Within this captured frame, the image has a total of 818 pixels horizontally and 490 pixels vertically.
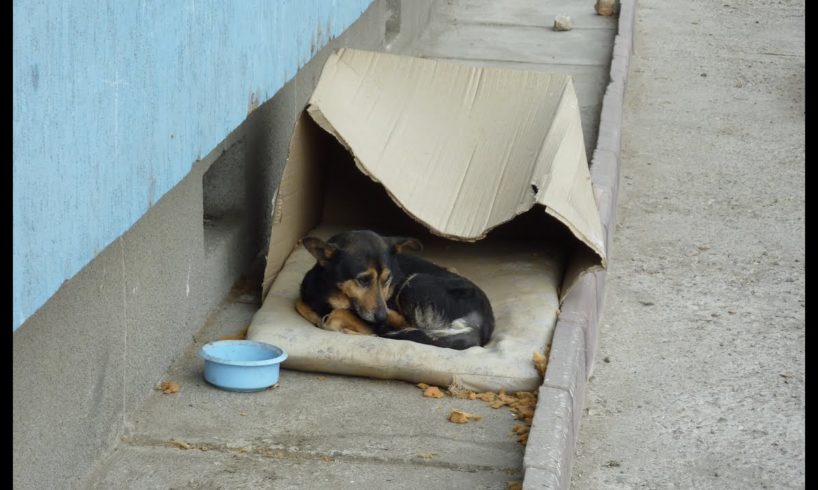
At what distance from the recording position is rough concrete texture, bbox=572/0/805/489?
5164 millimetres

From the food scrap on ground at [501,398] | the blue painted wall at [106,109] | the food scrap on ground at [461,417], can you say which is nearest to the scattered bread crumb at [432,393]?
the food scrap on ground at [501,398]

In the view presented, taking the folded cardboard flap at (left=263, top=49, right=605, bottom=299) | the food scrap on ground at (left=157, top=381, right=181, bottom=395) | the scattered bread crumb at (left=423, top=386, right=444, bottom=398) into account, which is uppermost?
the folded cardboard flap at (left=263, top=49, right=605, bottom=299)

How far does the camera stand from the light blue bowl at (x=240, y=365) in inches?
195

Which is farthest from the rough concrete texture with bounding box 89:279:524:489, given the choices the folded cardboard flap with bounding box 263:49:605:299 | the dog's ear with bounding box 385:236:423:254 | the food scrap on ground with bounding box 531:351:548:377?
the folded cardboard flap with bounding box 263:49:605:299

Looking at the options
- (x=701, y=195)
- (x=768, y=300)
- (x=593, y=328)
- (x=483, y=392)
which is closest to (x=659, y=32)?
(x=701, y=195)

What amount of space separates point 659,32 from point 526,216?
7917 millimetres

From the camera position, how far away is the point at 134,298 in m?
4.71

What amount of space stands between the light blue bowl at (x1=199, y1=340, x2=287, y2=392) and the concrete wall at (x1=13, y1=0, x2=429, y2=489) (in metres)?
0.23

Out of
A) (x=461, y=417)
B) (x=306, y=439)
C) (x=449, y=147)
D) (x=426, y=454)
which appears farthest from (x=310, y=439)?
(x=449, y=147)

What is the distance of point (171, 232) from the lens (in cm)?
511

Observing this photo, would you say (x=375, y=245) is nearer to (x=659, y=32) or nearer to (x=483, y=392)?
(x=483, y=392)

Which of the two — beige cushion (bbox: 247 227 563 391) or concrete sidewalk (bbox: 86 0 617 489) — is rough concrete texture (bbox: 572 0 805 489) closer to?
beige cushion (bbox: 247 227 563 391)

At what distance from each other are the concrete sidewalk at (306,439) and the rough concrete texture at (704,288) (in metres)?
0.58

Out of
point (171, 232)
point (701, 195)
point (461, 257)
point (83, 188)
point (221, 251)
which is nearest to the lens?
point (83, 188)
